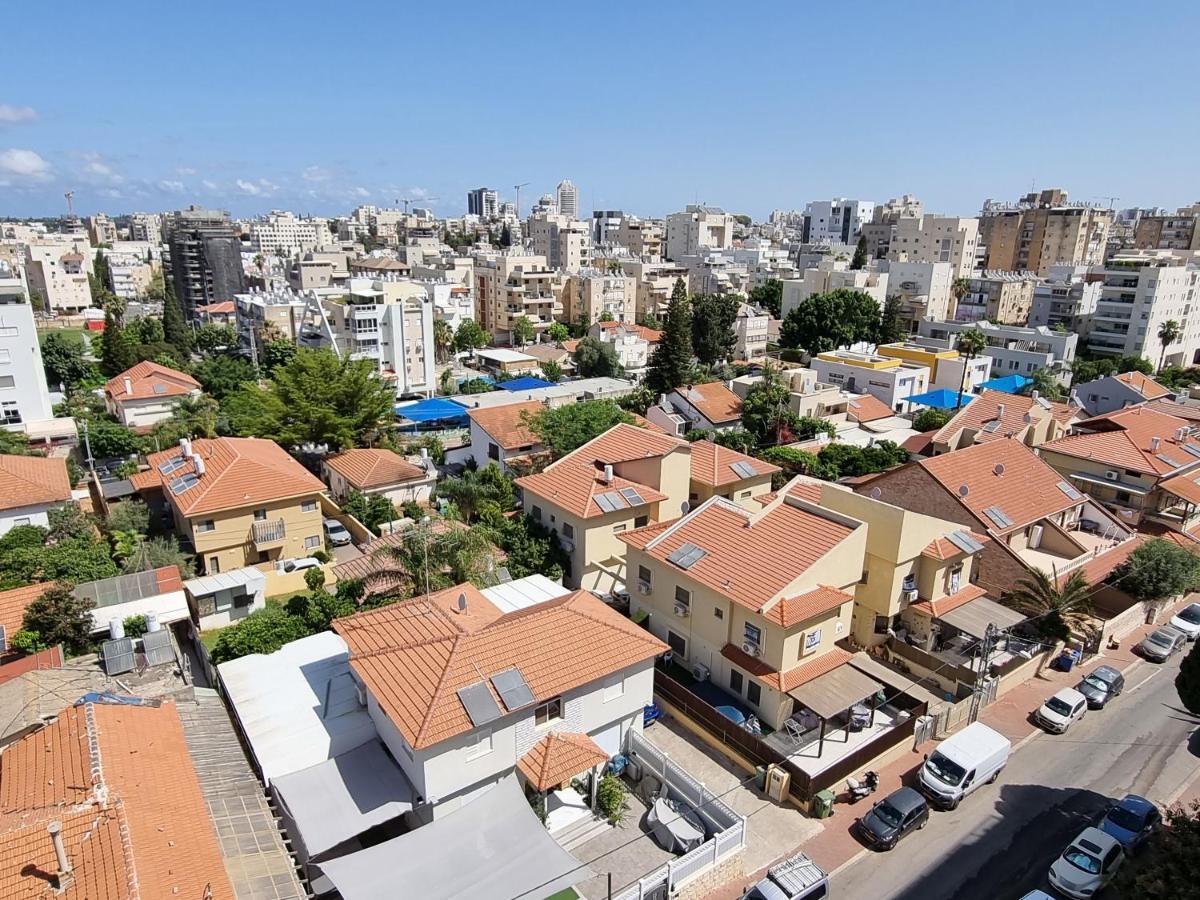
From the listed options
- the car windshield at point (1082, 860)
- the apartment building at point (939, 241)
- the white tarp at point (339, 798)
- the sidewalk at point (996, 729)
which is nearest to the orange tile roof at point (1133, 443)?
the sidewalk at point (996, 729)

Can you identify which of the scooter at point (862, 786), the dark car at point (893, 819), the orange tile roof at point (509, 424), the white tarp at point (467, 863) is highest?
the orange tile roof at point (509, 424)

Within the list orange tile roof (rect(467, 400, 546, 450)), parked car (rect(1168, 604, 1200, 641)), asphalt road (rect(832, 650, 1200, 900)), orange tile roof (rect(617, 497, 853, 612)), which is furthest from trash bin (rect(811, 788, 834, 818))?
orange tile roof (rect(467, 400, 546, 450))

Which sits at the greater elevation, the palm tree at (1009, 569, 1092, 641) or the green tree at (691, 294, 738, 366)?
the green tree at (691, 294, 738, 366)

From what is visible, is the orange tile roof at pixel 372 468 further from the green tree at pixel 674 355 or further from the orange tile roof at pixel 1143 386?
the orange tile roof at pixel 1143 386

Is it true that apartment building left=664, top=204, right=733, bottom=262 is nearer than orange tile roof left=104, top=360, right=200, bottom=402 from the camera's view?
No

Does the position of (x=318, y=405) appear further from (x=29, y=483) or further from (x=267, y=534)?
(x=29, y=483)

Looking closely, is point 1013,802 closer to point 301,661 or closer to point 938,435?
point 301,661

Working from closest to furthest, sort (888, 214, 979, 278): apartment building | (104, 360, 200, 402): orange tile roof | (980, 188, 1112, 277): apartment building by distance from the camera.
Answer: (104, 360, 200, 402): orange tile roof → (888, 214, 979, 278): apartment building → (980, 188, 1112, 277): apartment building

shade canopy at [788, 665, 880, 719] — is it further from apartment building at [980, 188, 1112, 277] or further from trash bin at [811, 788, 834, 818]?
apartment building at [980, 188, 1112, 277]
